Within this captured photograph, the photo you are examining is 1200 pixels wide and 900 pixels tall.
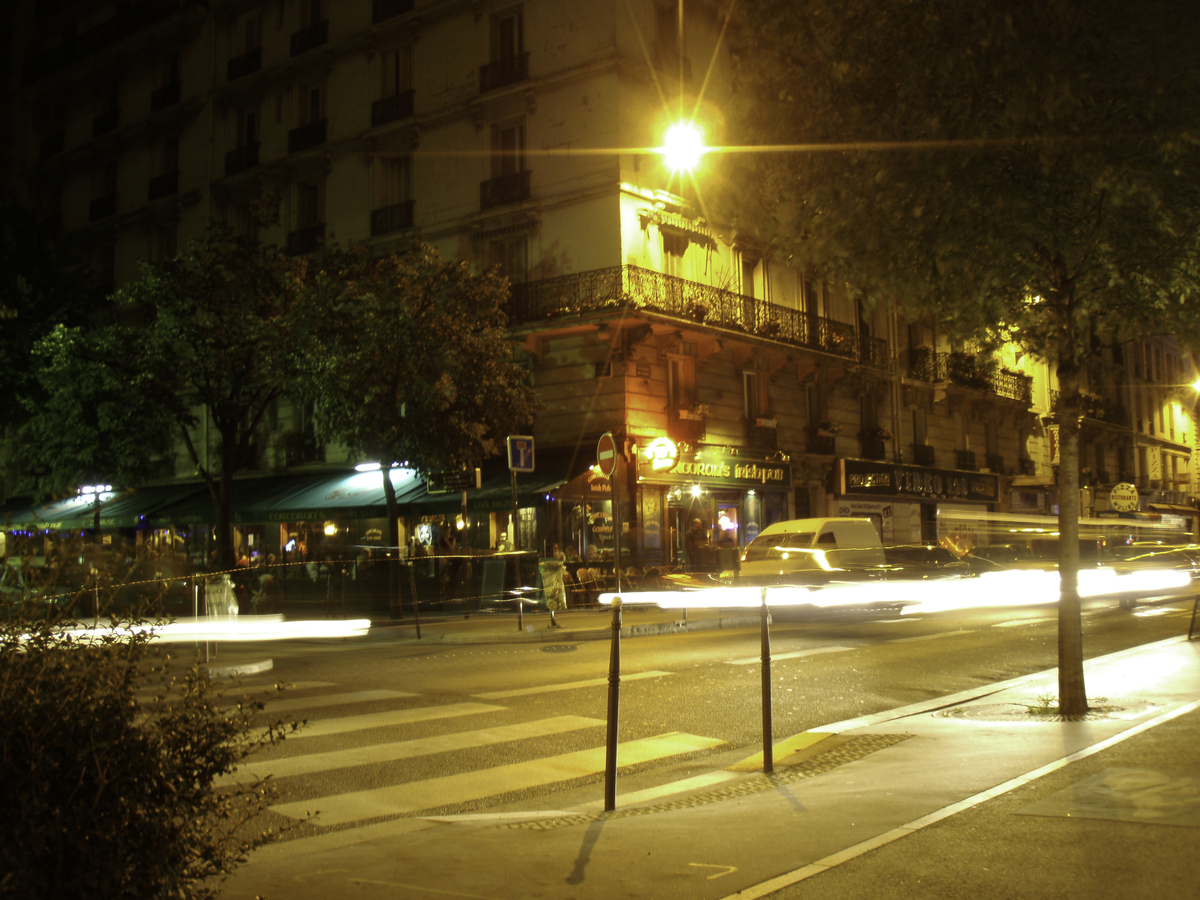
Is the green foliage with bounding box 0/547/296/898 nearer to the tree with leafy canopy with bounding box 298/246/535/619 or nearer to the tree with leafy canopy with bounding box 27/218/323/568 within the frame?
the tree with leafy canopy with bounding box 298/246/535/619

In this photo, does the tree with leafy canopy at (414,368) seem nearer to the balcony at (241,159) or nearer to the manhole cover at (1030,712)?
the balcony at (241,159)

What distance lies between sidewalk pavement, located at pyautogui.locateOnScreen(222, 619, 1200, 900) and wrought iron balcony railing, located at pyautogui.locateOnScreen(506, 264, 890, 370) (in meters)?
19.3

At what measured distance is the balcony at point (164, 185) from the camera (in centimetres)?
3712

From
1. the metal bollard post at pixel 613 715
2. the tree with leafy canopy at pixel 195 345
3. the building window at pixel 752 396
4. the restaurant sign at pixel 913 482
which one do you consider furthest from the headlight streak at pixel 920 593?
the restaurant sign at pixel 913 482

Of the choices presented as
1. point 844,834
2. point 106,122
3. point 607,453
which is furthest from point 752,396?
point 844,834

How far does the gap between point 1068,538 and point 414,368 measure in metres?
15.2

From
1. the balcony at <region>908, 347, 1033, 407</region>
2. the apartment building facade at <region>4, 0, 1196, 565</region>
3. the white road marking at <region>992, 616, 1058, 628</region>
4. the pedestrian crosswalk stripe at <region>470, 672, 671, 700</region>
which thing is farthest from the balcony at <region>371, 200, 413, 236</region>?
the pedestrian crosswalk stripe at <region>470, 672, 671, 700</region>

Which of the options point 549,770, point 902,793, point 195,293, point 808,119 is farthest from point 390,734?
point 195,293

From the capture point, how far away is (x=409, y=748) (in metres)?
8.26

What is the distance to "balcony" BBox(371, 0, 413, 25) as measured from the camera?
30.8m

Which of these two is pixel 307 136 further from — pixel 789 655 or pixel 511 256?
pixel 789 655

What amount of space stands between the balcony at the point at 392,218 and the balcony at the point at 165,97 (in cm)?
1150

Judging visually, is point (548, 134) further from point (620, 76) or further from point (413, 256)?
point (413, 256)

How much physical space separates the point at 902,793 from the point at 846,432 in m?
30.1
